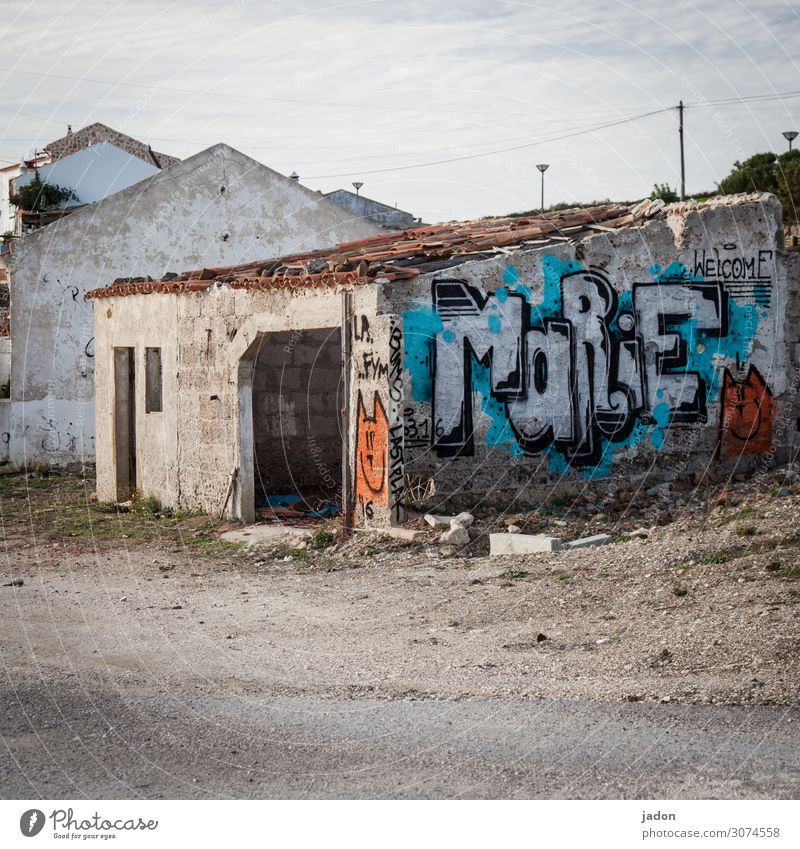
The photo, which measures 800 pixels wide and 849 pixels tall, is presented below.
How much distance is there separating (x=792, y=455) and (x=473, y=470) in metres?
4.64

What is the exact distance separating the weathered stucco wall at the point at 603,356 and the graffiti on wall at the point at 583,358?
16mm

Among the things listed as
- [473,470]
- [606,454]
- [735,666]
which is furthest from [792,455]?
[735,666]

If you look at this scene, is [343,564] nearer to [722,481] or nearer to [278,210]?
[722,481]

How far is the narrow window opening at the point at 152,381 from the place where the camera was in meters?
14.6

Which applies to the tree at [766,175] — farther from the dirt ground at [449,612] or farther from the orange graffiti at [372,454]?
the orange graffiti at [372,454]

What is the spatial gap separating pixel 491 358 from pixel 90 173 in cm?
1451

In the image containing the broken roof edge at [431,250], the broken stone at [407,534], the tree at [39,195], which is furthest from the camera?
the tree at [39,195]

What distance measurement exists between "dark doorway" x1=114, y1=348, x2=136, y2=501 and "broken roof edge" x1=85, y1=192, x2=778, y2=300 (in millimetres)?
999

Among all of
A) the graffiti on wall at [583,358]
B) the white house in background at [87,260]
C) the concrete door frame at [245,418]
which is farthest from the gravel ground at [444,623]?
the white house in background at [87,260]

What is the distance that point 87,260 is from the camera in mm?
19484

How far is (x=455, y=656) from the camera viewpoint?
22.7 feet

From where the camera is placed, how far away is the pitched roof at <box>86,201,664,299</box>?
37.4ft

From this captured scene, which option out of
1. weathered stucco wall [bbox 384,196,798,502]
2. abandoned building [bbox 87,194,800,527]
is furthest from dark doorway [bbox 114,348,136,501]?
weathered stucco wall [bbox 384,196,798,502]

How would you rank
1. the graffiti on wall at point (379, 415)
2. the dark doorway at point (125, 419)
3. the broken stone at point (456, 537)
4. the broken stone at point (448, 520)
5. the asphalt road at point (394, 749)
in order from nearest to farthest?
1. the asphalt road at point (394, 749)
2. the broken stone at point (456, 537)
3. the broken stone at point (448, 520)
4. the graffiti on wall at point (379, 415)
5. the dark doorway at point (125, 419)
